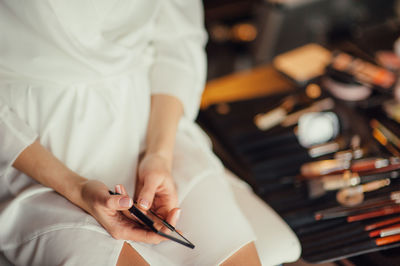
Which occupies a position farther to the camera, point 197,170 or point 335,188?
point 335,188

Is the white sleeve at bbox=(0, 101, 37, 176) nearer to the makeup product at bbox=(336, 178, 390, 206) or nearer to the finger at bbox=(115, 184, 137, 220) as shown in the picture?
→ the finger at bbox=(115, 184, 137, 220)

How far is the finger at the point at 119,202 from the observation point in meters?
0.54

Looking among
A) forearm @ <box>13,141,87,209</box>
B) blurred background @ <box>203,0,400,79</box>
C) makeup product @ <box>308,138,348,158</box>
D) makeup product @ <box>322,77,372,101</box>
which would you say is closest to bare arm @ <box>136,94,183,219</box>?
forearm @ <box>13,141,87,209</box>

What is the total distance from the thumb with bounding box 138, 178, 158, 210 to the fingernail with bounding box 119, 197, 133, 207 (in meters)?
0.04

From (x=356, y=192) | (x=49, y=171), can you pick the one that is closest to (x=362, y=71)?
(x=356, y=192)

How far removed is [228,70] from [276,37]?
371mm

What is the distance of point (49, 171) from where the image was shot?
2.07 ft

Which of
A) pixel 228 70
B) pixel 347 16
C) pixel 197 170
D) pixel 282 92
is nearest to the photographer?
pixel 197 170

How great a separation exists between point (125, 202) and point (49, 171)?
0.60 ft

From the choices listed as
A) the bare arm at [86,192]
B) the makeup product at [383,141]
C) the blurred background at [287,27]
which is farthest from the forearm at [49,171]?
the blurred background at [287,27]

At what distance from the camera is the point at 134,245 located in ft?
2.00

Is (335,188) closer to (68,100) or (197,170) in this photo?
(197,170)

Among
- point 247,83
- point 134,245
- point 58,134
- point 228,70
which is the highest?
point 58,134

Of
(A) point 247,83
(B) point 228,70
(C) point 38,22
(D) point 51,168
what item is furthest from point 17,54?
(B) point 228,70
